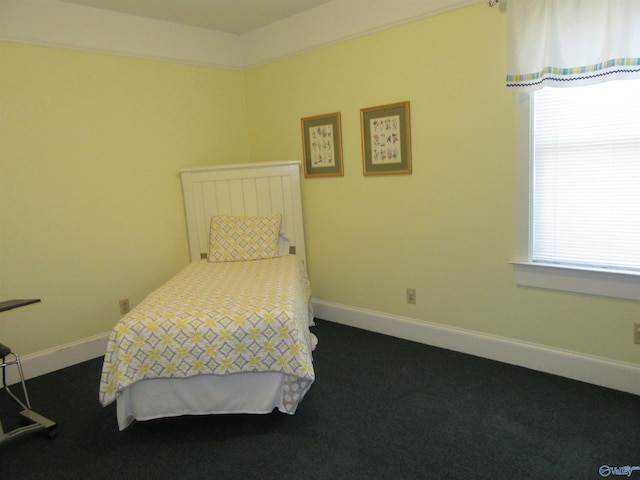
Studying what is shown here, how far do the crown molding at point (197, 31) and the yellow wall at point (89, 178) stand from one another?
10 centimetres

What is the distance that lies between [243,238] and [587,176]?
239 cm

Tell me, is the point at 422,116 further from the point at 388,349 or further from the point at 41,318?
the point at 41,318

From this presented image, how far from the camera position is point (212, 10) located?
11.5ft

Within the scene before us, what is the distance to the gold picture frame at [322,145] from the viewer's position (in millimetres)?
3615

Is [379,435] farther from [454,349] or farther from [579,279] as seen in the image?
[579,279]

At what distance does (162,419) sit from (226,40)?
126 inches

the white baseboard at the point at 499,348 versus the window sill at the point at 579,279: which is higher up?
the window sill at the point at 579,279

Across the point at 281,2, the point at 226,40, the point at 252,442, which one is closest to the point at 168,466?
the point at 252,442

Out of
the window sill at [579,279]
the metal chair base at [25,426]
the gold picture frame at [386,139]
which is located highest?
the gold picture frame at [386,139]

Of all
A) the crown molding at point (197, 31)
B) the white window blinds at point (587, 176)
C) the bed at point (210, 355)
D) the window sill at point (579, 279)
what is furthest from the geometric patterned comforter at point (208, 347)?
the crown molding at point (197, 31)

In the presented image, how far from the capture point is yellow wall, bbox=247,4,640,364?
2.68m

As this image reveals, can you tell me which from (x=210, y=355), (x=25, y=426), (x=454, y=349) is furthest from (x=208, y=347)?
(x=454, y=349)

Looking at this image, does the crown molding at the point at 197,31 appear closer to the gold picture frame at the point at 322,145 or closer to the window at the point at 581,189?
the gold picture frame at the point at 322,145

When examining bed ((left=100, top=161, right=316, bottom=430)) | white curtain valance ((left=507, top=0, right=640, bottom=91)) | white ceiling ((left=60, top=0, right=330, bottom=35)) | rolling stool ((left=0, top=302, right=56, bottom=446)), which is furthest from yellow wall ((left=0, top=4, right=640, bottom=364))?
bed ((left=100, top=161, right=316, bottom=430))
